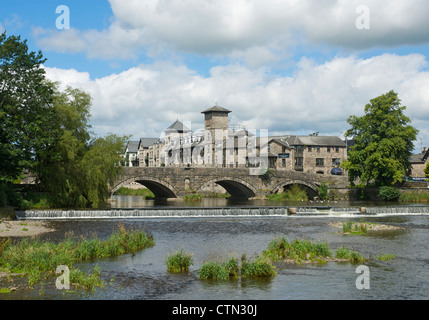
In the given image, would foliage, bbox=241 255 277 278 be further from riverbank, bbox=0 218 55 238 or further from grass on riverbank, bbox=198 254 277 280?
riverbank, bbox=0 218 55 238

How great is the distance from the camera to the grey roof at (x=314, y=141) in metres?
98.5

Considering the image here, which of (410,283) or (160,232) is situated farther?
(160,232)

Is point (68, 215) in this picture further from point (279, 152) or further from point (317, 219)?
point (279, 152)

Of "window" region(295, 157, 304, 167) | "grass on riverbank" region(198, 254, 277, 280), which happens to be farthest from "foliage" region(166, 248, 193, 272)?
"window" region(295, 157, 304, 167)

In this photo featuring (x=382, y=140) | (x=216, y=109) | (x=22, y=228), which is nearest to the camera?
(x=22, y=228)

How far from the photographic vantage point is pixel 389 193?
63.1 meters

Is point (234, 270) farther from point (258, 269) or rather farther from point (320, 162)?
point (320, 162)

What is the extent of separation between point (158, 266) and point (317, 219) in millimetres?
23350

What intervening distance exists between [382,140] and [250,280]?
48.3 m

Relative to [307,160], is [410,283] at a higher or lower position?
lower

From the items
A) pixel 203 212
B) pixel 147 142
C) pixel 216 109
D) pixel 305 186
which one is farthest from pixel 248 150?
pixel 203 212
